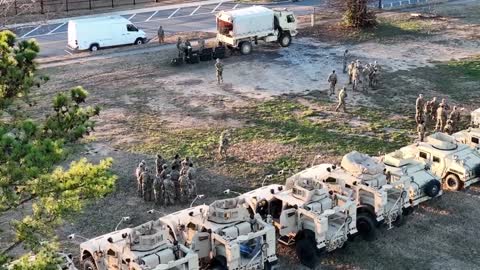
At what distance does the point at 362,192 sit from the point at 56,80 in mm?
18718

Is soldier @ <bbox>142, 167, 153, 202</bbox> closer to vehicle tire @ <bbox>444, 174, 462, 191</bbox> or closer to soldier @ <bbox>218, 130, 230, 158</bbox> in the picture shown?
soldier @ <bbox>218, 130, 230, 158</bbox>

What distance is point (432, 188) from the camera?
20781 mm

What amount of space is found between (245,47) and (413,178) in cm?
1851

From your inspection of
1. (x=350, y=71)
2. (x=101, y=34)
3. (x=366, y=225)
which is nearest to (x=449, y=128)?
(x=350, y=71)

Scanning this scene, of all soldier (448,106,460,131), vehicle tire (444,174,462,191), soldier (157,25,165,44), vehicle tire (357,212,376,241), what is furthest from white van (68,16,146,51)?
vehicle tire (357,212,376,241)

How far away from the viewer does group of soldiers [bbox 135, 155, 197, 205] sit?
69.8ft

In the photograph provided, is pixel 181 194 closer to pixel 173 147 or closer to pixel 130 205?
pixel 130 205

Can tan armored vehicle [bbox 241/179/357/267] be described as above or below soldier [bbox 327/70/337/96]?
below

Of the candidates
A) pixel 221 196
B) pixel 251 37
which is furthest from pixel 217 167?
pixel 251 37

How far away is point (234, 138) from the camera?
86.9 feet

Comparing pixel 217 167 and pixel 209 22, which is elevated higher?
pixel 209 22

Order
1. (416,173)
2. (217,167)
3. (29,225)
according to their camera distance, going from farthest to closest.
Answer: (217,167), (416,173), (29,225)

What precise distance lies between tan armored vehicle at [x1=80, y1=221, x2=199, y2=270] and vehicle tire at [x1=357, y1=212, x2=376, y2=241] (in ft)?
17.3

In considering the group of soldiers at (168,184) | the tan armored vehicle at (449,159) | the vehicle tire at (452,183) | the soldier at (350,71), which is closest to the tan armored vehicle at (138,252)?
the group of soldiers at (168,184)
